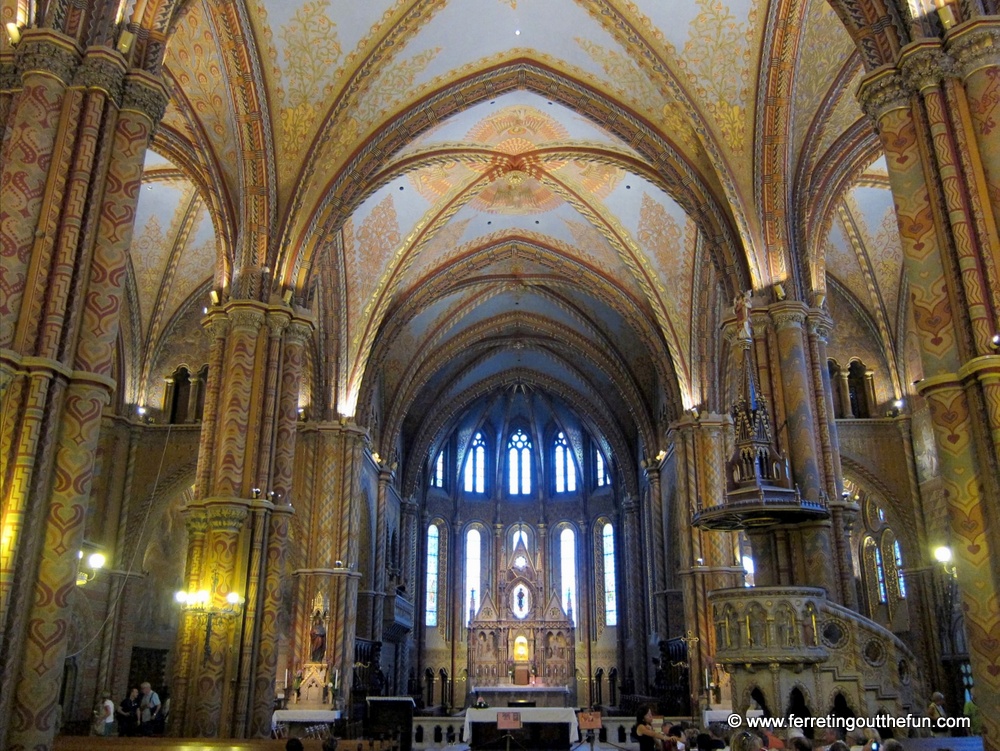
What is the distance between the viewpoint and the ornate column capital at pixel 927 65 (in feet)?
27.5

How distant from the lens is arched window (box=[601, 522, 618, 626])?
3412cm

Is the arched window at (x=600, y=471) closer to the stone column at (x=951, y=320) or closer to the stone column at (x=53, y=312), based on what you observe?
the stone column at (x=951, y=320)

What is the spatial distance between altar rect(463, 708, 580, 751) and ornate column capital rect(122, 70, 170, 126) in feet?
36.0

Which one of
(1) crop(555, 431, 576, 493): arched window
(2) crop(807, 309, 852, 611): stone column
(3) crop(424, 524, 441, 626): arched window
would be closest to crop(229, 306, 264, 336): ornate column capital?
(2) crop(807, 309, 852, 611): stone column

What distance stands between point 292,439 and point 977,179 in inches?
404

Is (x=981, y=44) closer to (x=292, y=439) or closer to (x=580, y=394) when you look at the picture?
(x=292, y=439)

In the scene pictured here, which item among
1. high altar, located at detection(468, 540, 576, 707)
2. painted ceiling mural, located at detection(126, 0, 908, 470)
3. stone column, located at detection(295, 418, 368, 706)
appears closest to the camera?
painted ceiling mural, located at detection(126, 0, 908, 470)

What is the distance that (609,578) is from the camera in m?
35.0

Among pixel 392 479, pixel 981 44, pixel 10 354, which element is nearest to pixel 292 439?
pixel 10 354

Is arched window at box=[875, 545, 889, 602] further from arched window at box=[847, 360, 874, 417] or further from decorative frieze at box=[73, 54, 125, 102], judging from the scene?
decorative frieze at box=[73, 54, 125, 102]

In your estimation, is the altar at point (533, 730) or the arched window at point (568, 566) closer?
the altar at point (533, 730)

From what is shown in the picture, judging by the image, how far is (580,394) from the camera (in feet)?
108

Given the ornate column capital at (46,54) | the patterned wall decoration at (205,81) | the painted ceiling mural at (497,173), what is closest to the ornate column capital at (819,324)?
the painted ceiling mural at (497,173)

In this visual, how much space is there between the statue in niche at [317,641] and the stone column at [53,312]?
1232cm
